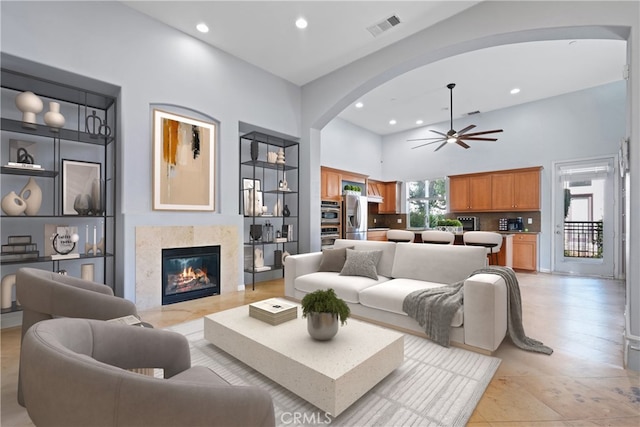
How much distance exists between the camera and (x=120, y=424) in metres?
0.76

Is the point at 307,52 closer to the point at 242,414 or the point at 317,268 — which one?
the point at 317,268

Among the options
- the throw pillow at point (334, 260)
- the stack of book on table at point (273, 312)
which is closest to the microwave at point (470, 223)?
the throw pillow at point (334, 260)

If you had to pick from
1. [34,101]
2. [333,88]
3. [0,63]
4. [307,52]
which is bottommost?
[34,101]

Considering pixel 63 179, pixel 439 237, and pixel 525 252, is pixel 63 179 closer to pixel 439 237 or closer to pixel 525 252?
pixel 439 237

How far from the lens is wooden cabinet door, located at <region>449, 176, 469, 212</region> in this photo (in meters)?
7.55

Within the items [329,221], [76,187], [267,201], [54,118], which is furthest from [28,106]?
[329,221]

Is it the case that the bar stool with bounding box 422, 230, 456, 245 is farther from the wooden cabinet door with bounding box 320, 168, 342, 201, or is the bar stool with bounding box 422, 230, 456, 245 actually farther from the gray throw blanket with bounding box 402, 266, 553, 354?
the wooden cabinet door with bounding box 320, 168, 342, 201

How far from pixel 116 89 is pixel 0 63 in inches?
38.2

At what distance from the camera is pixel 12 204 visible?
2.93 metres

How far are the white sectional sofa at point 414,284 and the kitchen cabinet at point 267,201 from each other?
4.00ft

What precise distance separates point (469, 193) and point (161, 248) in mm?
7119

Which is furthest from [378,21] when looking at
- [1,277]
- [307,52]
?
[1,277]

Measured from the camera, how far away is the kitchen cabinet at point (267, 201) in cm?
491

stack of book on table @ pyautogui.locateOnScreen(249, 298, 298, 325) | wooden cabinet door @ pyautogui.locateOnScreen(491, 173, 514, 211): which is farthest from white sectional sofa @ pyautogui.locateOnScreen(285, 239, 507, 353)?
wooden cabinet door @ pyautogui.locateOnScreen(491, 173, 514, 211)
